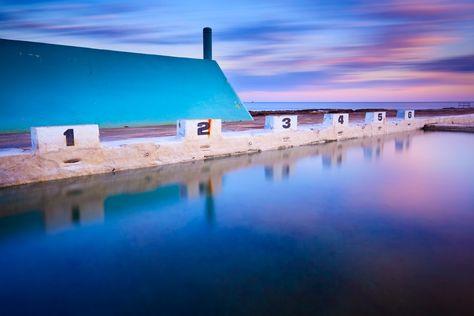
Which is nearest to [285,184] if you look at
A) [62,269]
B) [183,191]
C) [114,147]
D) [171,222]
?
[183,191]

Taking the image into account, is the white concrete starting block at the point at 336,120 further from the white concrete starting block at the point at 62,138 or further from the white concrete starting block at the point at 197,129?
the white concrete starting block at the point at 62,138

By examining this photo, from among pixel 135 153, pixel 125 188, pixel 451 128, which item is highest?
pixel 451 128

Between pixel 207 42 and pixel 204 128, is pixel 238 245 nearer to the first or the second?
pixel 204 128

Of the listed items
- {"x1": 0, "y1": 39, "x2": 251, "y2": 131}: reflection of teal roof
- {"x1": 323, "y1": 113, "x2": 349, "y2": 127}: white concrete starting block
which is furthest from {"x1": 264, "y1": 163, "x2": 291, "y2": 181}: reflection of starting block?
{"x1": 0, "y1": 39, "x2": 251, "y2": 131}: reflection of teal roof

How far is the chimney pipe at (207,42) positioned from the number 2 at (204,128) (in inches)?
689

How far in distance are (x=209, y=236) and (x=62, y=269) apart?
1863mm

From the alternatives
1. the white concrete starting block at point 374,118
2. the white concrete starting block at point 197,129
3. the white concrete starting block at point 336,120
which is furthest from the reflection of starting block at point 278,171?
the white concrete starting block at point 374,118

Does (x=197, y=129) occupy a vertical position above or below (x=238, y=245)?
above

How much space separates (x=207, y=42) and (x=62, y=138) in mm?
21165

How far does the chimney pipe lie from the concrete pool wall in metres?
14.9

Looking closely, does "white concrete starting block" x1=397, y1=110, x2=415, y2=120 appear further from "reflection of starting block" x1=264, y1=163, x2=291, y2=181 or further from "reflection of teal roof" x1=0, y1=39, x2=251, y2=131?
"reflection of starting block" x1=264, y1=163, x2=291, y2=181

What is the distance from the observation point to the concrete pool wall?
6.66 metres

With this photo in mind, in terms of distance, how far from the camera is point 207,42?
26016mm

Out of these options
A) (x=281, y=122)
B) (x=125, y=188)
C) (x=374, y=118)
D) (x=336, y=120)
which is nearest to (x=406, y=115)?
(x=374, y=118)
